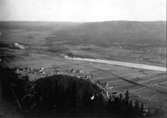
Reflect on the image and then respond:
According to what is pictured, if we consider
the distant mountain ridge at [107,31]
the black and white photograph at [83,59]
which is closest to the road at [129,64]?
the black and white photograph at [83,59]

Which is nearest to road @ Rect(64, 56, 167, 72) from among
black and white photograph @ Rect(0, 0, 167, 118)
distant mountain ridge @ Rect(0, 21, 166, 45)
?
black and white photograph @ Rect(0, 0, 167, 118)

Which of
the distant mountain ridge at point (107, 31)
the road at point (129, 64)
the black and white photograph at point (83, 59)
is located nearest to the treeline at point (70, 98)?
the black and white photograph at point (83, 59)

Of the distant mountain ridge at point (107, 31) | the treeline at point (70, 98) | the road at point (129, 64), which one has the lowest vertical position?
the treeline at point (70, 98)

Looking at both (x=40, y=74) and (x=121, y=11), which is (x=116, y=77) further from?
(x=40, y=74)

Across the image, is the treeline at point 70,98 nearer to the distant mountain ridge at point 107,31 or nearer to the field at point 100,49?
the field at point 100,49

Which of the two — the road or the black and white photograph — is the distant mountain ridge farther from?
the road

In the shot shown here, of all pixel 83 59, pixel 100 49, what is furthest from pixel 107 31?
pixel 83 59

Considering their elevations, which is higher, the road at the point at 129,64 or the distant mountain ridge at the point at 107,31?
the distant mountain ridge at the point at 107,31
